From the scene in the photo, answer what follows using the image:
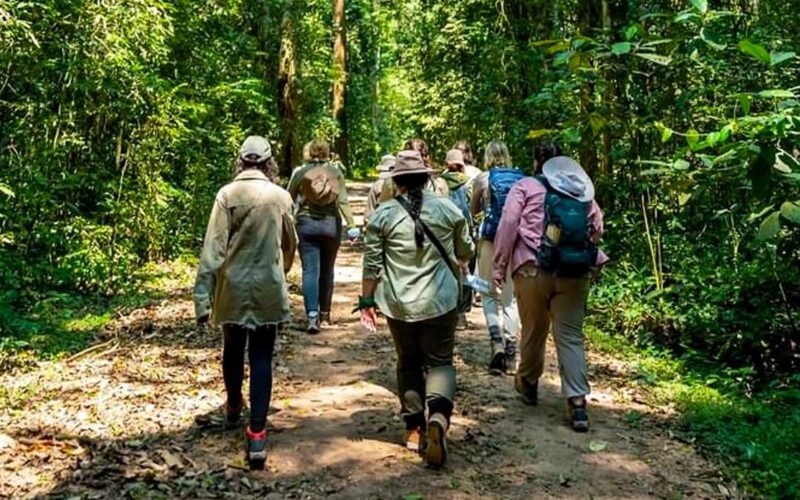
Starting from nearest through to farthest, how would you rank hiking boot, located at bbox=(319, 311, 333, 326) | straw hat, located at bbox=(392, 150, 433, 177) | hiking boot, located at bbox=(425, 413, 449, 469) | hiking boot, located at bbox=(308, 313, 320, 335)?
hiking boot, located at bbox=(425, 413, 449, 469)
straw hat, located at bbox=(392, 150, 433, 177)
hiking boot, located at bbox=(308, 313, 320, 335)
hiking boot, located at bbox=(319, 311, 333, 326)

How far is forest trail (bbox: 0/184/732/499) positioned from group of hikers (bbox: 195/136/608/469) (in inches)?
10.9

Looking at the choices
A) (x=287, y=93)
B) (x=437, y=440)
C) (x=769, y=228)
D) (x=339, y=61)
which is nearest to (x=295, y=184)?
(x=437, y=440)

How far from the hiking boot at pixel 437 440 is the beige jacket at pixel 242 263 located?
121 cm

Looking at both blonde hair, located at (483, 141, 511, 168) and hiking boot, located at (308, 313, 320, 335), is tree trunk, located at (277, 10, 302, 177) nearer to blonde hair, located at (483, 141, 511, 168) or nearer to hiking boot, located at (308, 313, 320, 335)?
hiking boot, located at (308, 313, 320, 335)

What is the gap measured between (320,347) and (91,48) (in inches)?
197

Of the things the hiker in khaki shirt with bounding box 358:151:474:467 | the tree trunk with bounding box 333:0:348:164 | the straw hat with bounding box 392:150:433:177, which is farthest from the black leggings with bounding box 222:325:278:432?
the tree trunk with bounding box 333:0:348:164

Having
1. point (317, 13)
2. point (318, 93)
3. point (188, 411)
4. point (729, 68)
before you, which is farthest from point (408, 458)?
point (317, 13)

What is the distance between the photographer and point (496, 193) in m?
7.30

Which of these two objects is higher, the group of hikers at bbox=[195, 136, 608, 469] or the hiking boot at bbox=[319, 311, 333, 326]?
the group of hikers at bbox=[195, 136, 608, 469]

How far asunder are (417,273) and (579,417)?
74.4 inches

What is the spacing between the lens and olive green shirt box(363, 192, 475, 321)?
5.02 metres

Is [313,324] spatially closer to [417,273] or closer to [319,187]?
[319,187]

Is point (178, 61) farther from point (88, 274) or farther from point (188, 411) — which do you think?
point (188, 411)

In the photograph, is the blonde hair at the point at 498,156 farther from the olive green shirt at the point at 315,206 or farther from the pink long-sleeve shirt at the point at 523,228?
the olive green shirt at the point at 315,206
